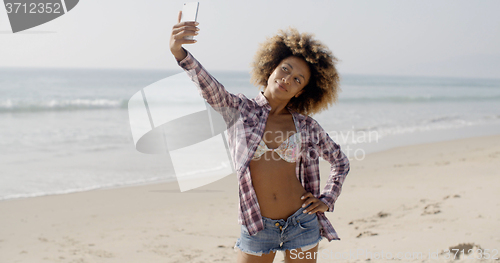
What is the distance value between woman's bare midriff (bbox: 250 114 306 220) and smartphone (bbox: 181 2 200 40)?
80 centimetres

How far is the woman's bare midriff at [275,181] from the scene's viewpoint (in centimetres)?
229

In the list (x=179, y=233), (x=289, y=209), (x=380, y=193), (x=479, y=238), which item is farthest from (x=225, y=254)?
(x=380, y=193)

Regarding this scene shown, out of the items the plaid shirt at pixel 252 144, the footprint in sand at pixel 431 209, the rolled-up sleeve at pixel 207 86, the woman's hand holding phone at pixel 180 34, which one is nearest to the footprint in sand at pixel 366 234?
the footprint in sand at pixel 431 209

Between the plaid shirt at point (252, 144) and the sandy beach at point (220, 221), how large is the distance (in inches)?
66.5

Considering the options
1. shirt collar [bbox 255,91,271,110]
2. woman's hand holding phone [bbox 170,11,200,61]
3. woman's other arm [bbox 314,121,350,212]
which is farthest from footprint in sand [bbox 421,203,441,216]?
woman's hand holding phone [bbox 170,11,200,61]

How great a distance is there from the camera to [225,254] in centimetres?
416

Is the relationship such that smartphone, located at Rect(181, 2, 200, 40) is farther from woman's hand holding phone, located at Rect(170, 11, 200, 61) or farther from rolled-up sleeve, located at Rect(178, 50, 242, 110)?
rolled-up sleeve, located at Rect(178, 50, 242, 110)

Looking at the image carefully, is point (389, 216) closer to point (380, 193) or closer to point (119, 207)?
point (380, 193)

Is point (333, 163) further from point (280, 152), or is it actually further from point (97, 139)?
point (97, 139)

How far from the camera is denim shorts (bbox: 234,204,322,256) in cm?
221

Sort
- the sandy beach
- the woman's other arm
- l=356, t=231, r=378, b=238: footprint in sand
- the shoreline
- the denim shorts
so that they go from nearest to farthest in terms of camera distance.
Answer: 1. the denim shorts
2. the woman's other arm
3. the sandy beach
4. l=356, t=231, r=378, b=238: footprint in sand
5. the shoreline

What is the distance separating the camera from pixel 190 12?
1.90 metres

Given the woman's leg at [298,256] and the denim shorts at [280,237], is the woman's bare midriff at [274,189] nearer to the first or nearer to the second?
the denim shorts at [280,237]

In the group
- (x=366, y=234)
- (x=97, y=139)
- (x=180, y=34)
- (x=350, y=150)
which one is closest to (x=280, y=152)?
(x=180, y=34)
